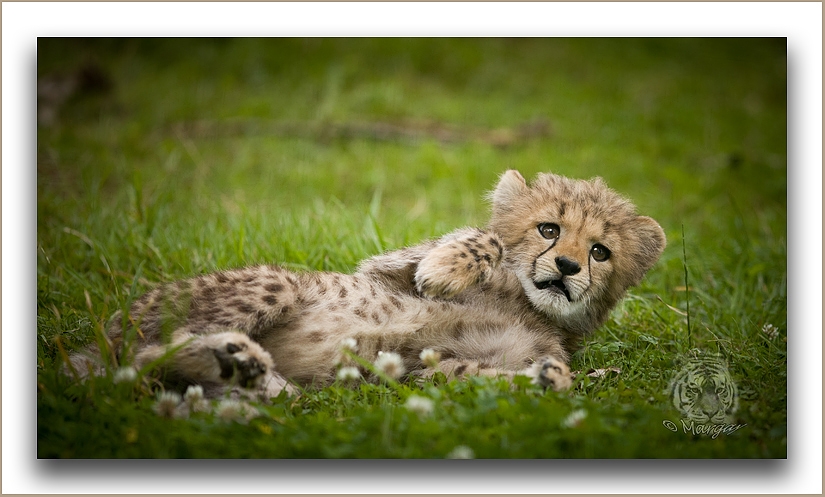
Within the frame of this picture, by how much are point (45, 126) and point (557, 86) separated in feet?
15.1

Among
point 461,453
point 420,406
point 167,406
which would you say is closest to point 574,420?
point 461,453

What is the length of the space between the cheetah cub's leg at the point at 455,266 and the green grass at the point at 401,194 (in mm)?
476

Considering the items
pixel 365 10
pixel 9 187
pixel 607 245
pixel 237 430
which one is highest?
pixel 365 10

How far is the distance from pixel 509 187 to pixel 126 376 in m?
2.16

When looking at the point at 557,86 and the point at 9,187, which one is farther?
the point at 557,86

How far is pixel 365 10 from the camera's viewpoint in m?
4.30

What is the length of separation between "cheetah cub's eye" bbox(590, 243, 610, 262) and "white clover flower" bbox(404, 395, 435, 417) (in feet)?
4.23

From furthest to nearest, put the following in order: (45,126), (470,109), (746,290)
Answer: (470,109), (45,126), (746,290)

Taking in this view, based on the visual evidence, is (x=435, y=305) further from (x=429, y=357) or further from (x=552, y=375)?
(x=552, y=375)

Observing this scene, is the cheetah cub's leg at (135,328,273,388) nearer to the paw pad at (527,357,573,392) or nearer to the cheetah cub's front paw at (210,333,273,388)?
the cheetah cub's front paw at (210,333,273,388)

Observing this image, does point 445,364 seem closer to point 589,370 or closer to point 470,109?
point 589,370

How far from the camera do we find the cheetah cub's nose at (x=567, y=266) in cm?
362

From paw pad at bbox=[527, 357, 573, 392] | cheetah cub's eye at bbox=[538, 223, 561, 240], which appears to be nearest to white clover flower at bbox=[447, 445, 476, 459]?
paw pad at bbox=[527, 357, 573, 392]

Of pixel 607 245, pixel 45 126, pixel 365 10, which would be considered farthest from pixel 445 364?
pixel 45 126
